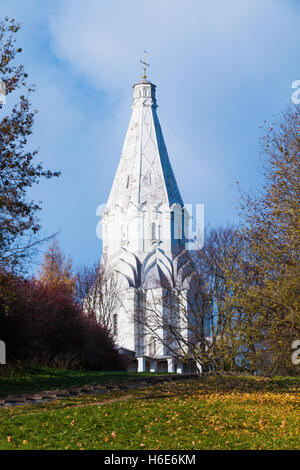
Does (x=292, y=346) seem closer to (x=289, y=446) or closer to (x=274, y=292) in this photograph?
(x=274, y=292)

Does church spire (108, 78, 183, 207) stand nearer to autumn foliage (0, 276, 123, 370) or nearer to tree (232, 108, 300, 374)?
autumn foliage (0, 276, 123, 370)

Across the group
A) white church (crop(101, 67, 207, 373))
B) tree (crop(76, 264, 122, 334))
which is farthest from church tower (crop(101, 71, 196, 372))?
tree (crop(76, 264, 122, 334))

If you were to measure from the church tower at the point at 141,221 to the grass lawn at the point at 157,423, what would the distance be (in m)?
34.3

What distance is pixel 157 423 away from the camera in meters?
10.1

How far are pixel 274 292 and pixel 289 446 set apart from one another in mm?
5085

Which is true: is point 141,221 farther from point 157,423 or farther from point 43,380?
point 157,423

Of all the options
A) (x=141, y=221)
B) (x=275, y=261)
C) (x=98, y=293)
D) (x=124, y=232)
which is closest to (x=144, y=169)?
(x=141, y=221)

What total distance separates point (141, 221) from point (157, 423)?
1610 inches

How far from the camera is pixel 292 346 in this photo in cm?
1441

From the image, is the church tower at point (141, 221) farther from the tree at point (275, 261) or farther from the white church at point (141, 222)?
the tree at point (275, 261)

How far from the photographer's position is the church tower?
4928 centimetres

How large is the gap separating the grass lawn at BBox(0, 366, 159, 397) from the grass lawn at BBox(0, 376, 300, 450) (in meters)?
4.42

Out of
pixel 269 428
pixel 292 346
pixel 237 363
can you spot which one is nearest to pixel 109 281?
pixel 237 363
